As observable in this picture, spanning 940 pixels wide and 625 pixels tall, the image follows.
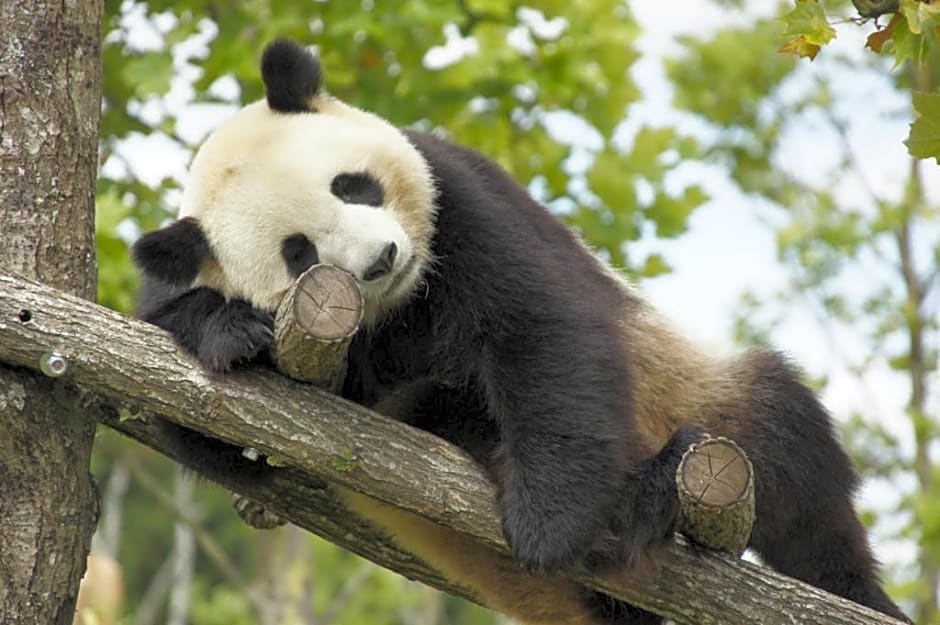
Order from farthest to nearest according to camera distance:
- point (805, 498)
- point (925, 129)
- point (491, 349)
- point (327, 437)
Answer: point (805, 498) → point (491, 349) → point (327, 437) → point (925, 129)

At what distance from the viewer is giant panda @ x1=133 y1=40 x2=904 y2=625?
360 centimetres

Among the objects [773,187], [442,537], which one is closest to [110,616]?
[442,537]

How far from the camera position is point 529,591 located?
4105 millimetres

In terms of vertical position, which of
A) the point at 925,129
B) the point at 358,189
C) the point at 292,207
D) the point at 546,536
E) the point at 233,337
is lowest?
the point at 546,536

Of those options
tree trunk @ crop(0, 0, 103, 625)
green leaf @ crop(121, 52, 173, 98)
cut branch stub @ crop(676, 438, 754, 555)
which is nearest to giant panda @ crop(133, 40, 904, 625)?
cut branch stub @ crop(676, 438, 754, 555)

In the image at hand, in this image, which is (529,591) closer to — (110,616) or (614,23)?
(110,616)

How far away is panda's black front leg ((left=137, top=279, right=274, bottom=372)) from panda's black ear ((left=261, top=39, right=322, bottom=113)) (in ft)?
2.19

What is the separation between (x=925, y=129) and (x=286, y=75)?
1990 millimetres

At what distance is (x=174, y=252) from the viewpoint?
382 cm

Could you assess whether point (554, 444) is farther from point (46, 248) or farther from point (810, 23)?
point (46, 248)

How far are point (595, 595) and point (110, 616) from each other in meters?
2.01

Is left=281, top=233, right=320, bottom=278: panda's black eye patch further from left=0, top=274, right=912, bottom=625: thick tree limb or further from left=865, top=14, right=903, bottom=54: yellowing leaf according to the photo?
left=865, top=14, right=903, bottom=54: yellowing leaf

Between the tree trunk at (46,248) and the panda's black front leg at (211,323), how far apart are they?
278 mm

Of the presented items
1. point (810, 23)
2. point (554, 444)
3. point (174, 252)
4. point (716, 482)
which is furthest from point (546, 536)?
point (810, 23)
